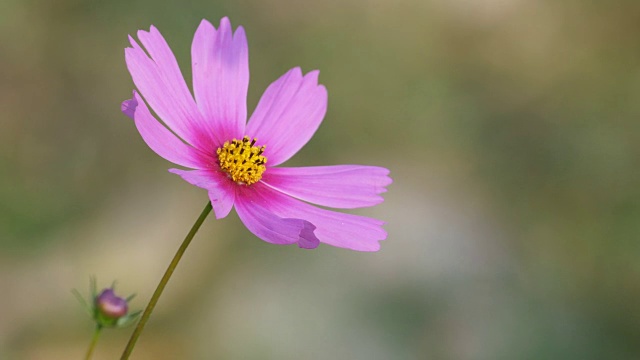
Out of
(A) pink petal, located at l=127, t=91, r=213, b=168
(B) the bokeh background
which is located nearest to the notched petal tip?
(A) pink petal, located at l=127, t=91, r=213, b=168

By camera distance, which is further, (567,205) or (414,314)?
(567,205)

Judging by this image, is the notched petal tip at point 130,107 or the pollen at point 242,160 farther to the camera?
the pollen at point 242,160

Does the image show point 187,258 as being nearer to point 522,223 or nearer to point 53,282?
point 53,282

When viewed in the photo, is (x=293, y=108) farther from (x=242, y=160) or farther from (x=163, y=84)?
(x=163, y=84)

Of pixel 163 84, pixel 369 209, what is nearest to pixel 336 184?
pixel 163 84

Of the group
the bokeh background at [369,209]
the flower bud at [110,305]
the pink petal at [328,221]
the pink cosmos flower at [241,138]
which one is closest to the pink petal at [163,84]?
the pink cosmos flower at [241,138]

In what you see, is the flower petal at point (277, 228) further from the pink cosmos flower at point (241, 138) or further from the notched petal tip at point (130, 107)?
the notched petal tip at point (130, 107)

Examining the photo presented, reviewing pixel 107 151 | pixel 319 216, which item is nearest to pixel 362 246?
pixel 319 216

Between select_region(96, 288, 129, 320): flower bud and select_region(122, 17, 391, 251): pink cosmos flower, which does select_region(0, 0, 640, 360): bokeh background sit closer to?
select_region(122, 17, 391, 251): pink cosmos flower
